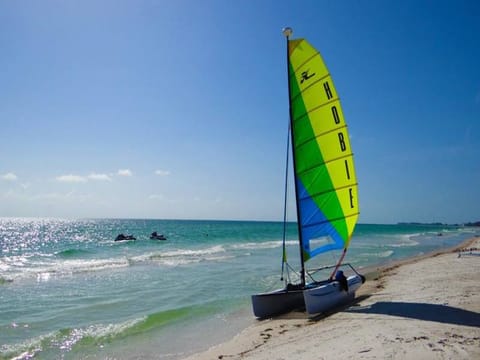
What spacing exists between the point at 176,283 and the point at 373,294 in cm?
900

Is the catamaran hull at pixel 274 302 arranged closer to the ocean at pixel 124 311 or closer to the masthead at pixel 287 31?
the ocean at pixel 124 311

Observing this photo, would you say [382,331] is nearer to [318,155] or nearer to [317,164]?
[317,164]

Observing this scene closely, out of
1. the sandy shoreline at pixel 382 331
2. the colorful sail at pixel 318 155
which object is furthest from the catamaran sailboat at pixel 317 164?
the sandy shoreline at pixel 382 331

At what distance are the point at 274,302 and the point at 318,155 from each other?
167 inches

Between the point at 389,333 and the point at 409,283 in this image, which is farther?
the point at 409,283

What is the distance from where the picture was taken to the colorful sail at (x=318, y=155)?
1015 cm

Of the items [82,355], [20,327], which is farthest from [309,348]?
[20,327]

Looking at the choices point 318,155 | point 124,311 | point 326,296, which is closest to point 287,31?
point 318,155

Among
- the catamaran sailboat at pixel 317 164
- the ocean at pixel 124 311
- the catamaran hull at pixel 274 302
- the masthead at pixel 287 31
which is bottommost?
the ocean at pixel 124 311

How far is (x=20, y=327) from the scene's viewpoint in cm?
998

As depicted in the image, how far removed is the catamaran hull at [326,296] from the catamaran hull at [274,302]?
0.60 metres

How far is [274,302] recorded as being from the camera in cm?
987

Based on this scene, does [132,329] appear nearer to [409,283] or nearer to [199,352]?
[199,352]

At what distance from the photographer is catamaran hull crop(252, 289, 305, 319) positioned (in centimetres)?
984
